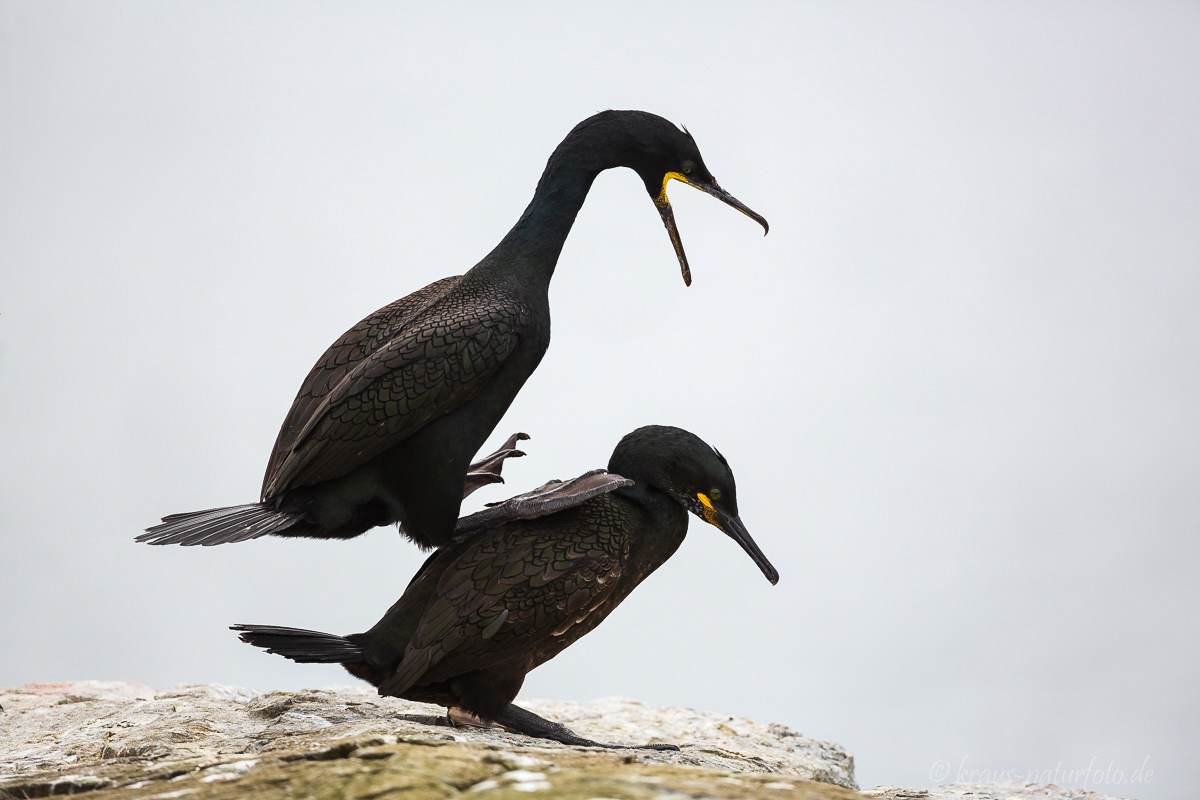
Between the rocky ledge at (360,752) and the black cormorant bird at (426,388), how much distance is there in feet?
2.48

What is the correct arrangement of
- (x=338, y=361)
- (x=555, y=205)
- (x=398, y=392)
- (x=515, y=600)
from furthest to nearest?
(x=555, y=205) → (x=338, y=361) → (x=398, y=392) → (x=515, y=600)

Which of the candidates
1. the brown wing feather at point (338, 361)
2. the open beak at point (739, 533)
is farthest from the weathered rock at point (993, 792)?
the brown wing feather at point (338, 361)

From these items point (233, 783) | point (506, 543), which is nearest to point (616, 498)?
point (506, 543)

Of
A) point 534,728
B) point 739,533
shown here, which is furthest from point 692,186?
point 534,728

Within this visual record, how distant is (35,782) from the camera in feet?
9.71

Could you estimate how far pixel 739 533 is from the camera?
433cm

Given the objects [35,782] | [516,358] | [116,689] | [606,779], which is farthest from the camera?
[116,689]

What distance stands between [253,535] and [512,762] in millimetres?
1651

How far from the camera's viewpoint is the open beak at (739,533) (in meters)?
4.32

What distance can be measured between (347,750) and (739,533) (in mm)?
1928

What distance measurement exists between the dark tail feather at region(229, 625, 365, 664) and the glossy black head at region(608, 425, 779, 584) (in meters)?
1.28

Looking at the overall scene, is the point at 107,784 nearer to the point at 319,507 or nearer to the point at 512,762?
the point at 512,762

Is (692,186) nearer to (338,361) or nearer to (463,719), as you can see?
(338,361)

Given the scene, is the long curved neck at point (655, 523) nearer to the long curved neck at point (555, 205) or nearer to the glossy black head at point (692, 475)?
the glossy black head at point (692, 475)
